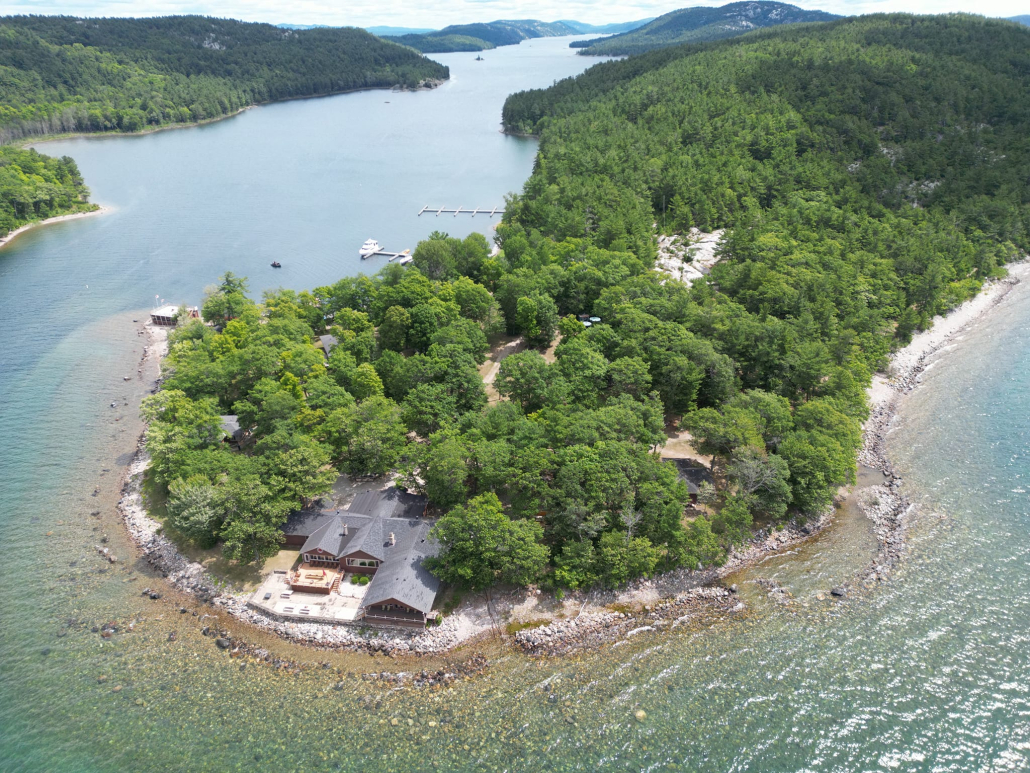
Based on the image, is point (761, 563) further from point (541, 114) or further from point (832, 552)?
point (541, 114)

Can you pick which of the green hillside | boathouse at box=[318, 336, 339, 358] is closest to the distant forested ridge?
the green hillside

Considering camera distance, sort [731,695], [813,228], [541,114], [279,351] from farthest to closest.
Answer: [541,114], [813,228], [279,351], [731,695]

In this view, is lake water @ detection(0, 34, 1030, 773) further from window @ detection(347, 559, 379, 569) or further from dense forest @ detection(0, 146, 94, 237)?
dense forest @ detection(0, 146, 94, 237)

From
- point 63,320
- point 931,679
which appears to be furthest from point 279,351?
point 931,679

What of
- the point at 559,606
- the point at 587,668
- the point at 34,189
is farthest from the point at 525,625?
the point at 34,189

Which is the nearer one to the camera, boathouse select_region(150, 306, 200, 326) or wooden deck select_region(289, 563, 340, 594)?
wooden deck select_region(289, 563, 340, 594)

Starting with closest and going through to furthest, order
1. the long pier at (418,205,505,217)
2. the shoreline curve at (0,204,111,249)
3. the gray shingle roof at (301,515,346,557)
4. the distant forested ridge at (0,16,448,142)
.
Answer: the gray shingle roof at (301,515,346,557) → the shoreline curve at (0,204,111,249) → the long pier at (418,205,505,217) → the distant forested ridge at (0,16,448,142)

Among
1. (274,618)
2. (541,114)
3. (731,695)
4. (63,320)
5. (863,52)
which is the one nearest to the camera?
(731,695)
